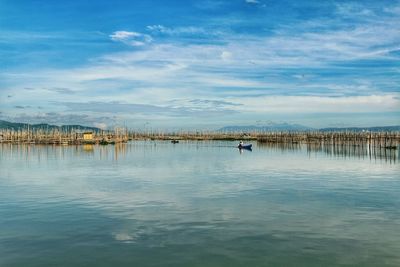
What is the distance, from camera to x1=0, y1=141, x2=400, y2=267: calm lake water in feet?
38.8

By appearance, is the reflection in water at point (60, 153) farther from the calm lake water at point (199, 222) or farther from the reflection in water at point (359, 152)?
the reflection in water at point (359, 152)

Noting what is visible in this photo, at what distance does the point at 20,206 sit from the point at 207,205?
26.3ft

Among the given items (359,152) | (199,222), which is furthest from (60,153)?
(199,222)

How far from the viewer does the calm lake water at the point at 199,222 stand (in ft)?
38.8

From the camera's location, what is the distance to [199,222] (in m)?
15.8

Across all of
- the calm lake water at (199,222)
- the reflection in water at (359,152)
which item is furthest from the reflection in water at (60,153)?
the reflection in water at (359,152)

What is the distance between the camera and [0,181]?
28.5m

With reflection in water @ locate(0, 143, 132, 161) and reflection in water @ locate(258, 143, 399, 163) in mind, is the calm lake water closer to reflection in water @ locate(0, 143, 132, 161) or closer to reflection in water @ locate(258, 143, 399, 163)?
reflection in water @ locate(258, 143, 399, 163)

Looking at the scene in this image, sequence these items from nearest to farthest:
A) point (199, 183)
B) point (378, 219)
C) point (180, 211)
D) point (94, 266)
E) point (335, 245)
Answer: point (94, 266)
point (335, 245)
point (378, 219)
point (180, 211)
point (199, 183)

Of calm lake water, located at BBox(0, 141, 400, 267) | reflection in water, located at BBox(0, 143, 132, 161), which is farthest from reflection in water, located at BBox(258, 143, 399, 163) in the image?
reflection in water, located at BBox(0, 143, 132, 161)

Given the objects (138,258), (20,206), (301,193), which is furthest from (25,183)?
(138,258)

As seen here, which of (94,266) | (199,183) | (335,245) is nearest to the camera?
(94,266)

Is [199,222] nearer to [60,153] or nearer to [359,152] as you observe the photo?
[60,153]

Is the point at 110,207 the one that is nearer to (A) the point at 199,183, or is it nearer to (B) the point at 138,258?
(B) the point at 138,258
